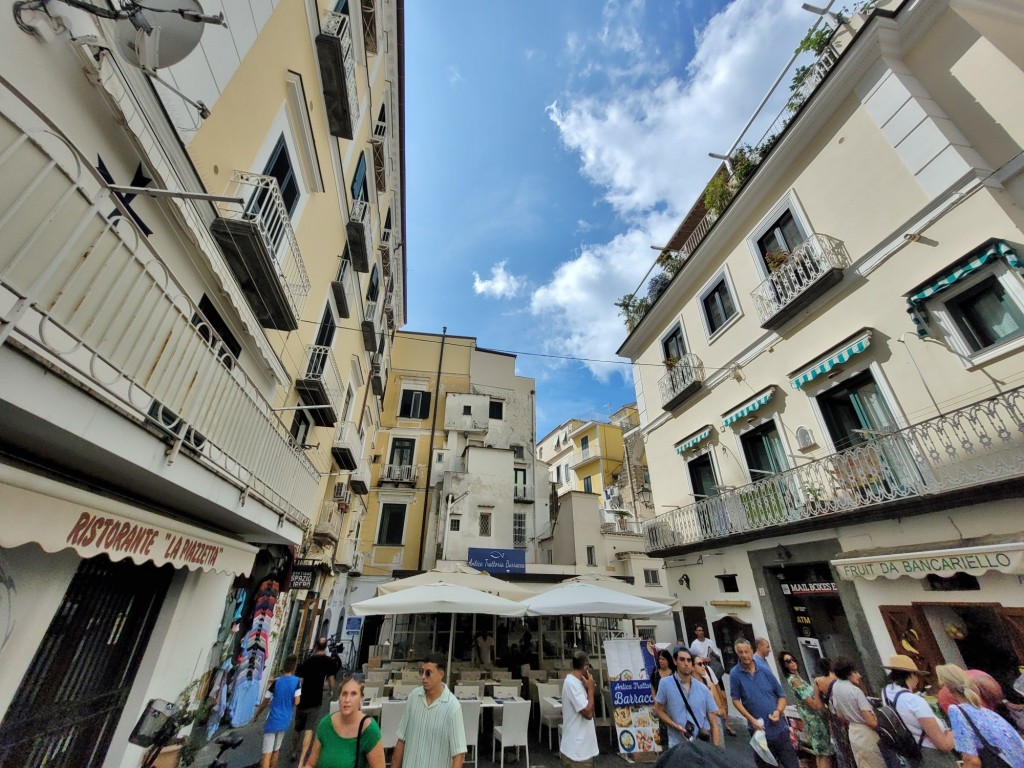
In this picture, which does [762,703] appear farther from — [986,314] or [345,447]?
[345,447]

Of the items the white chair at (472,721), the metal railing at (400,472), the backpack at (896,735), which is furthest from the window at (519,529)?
the backpack at (896,735)

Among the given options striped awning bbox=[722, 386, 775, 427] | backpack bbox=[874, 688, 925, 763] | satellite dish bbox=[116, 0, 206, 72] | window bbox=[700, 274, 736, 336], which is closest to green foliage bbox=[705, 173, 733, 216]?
window bbox=[700, 274, 736, 336]

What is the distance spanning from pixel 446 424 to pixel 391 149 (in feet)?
47.7

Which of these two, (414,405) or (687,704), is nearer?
(687,704)

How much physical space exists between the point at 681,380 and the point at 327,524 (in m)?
11.3

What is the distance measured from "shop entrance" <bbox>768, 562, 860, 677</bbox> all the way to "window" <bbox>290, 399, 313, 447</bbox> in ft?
37.0

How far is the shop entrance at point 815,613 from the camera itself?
24.4 ft

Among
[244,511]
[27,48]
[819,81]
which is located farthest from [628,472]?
[27,48]

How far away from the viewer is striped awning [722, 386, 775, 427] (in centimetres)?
901

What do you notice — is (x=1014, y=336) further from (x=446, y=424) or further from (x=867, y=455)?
(x=446, y=424)

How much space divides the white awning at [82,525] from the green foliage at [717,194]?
12869mm

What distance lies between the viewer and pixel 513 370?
28.5m

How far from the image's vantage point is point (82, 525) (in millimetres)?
2900

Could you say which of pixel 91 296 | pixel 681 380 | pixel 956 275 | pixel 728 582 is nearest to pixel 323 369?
pixel 91 296
